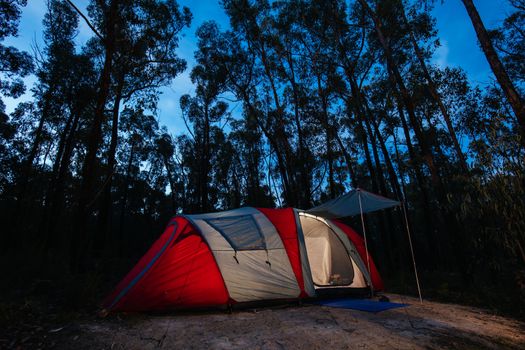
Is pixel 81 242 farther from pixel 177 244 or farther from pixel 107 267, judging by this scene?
pixel 107 267

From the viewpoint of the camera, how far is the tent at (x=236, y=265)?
14.8 ft

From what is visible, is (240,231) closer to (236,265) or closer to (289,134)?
(236,265)

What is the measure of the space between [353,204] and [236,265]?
2.97m

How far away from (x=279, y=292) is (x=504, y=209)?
3.63 metres

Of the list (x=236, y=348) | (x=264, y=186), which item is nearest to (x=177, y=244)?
(x=236, y=348)

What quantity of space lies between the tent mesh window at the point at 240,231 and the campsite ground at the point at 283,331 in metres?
1.21

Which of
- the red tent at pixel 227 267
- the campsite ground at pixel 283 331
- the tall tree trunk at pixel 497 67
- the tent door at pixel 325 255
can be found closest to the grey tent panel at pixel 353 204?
the red tent at pixel 227 267

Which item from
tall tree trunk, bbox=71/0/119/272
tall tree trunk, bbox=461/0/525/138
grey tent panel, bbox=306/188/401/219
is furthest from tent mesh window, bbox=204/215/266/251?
tall tree trunk, bbox=461/0/525/138

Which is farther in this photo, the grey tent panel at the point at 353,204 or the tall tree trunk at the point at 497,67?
the grey tent panel at the point at 353,204

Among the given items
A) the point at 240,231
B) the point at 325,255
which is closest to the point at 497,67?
the point at 325,255

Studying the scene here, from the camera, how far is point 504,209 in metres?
3.62

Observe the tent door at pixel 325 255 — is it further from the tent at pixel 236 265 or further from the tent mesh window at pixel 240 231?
the tent mesh window at pixel 240 231

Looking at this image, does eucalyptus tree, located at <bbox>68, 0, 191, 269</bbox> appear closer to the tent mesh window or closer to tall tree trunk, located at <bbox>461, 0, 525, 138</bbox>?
the tent mesh window

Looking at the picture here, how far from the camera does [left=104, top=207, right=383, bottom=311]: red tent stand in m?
4.48
